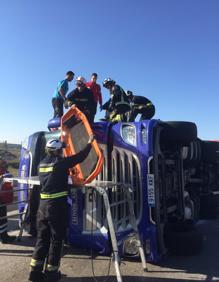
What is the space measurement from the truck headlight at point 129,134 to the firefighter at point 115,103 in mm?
1574

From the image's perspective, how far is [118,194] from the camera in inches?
229

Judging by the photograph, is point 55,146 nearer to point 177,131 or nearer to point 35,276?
point 35,276

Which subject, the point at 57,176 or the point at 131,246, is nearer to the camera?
the point at 57,176

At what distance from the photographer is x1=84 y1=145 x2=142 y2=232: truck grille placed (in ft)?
18.6

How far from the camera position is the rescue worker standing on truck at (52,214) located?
4727 millimetres

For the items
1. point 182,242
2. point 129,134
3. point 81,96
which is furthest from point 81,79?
point 182,242

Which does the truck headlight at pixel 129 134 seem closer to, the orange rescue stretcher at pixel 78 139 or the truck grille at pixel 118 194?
the truck grille at pixel 118 194

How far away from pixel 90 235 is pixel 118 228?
1.44 ft

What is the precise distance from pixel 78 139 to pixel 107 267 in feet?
6.20

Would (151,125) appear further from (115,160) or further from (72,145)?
(72,145)

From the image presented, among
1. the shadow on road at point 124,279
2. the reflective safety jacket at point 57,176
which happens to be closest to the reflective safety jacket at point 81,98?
the reflective safety jacket at point 57,176

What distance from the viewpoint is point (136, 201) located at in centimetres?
565

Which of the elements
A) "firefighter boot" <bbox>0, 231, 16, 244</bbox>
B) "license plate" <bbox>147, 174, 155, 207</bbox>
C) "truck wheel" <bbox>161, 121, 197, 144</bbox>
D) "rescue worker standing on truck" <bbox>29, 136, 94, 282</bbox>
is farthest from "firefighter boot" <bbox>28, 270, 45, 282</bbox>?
"truck wheel" <bbox>161, 121, 197, 144</bbox>

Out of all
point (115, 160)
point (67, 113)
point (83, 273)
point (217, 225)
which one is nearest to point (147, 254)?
point (83, 273)
